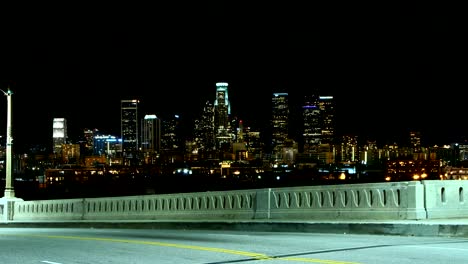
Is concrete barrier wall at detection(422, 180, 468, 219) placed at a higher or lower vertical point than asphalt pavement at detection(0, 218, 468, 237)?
higher

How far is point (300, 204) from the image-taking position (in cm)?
2097

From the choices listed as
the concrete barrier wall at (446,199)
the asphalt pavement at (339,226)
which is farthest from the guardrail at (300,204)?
the asphalt pavement at (339,226)

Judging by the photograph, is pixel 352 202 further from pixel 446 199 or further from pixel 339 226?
pixel 446 199

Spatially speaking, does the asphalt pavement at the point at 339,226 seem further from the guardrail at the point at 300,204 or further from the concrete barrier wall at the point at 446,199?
the guardrail at the point at 300,204

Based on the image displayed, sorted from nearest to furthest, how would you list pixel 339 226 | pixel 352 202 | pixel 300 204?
pixel 339 226
pixel 352 202
pixel 300 204

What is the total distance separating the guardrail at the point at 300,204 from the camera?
17.8 m

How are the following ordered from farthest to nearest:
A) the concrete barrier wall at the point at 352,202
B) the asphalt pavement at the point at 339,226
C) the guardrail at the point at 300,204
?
the guardrail at the point at 300,204, the concrete barrier wall at the point at 352,202, the asphalt pavement at the point at 339,226

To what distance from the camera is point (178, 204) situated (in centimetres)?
2570

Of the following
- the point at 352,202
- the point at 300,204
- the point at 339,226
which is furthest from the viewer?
the point at 300,204

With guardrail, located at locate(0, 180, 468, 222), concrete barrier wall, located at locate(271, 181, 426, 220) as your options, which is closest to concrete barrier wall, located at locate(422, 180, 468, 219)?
guardrail, located at locate(0, 180, 468, 222)

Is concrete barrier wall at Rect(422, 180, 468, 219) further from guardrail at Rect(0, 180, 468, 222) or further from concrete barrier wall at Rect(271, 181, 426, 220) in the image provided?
concrete barrier wall at Rect(271, 181, 426, 220)

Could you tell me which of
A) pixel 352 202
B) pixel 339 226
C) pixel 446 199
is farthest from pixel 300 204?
pixel 446 199

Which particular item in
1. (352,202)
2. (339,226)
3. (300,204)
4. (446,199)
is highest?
(446,199)

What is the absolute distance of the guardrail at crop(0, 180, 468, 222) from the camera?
1780 cm
